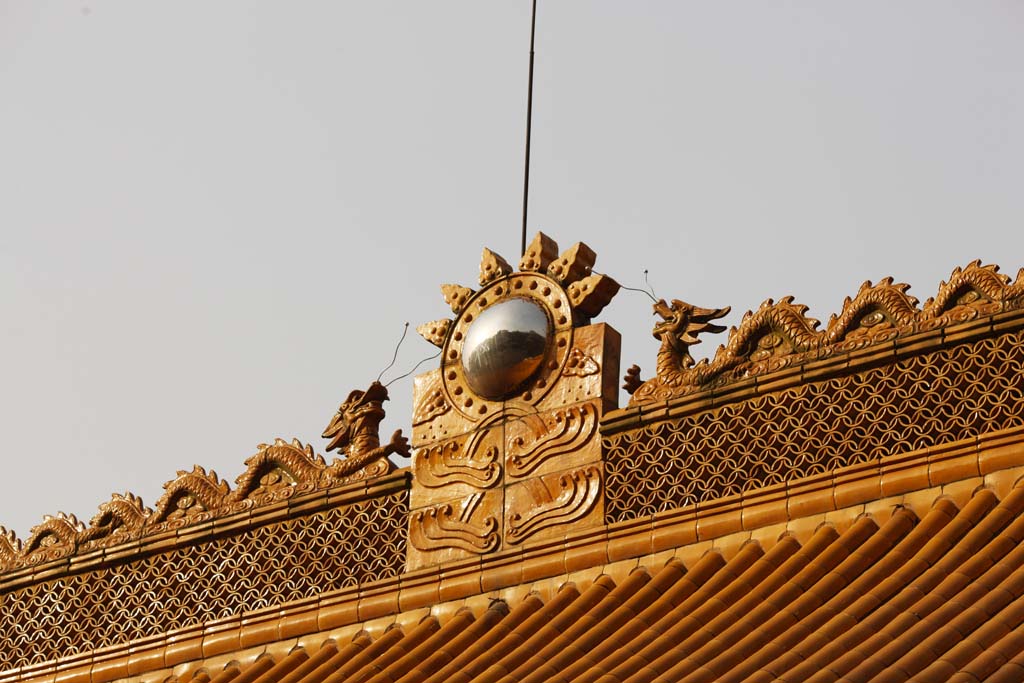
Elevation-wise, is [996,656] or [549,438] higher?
[549,438]

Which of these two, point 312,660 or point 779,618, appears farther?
point 312,660

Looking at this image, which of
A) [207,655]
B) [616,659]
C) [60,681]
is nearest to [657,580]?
[616,659]

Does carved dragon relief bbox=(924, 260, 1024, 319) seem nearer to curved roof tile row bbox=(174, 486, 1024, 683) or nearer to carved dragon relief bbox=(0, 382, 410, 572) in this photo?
curved roof tile row bbox=(174, 486, 1024, 683)

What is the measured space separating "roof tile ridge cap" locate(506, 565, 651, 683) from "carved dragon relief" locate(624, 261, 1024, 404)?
2.82 ft

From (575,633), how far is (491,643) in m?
0.45

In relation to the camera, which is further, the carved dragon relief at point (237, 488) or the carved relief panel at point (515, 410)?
the carved dragon relief at point (237, 488)

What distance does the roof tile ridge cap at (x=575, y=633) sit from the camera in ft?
28.6

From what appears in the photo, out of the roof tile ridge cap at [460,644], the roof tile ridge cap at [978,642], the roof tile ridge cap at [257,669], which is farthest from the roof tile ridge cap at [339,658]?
the roof tile ridge cap at [978,642]

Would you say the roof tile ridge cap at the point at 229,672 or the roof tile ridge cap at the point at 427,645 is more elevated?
the roof tile ridge cap at the point at 229,672

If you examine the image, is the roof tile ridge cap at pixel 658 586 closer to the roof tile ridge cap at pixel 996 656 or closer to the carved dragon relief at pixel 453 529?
the carved dragon relief at pixel 453 529

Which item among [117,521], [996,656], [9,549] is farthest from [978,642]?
[9,549]

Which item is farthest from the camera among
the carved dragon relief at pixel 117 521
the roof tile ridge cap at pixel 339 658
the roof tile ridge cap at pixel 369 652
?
the carved dragon relief at pixel 117 521

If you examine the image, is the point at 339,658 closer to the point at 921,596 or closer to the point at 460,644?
the point at 460,644

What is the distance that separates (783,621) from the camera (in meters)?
8.37
